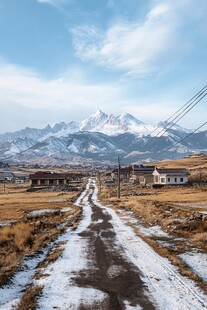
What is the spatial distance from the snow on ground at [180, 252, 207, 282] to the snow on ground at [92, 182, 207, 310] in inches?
37.9

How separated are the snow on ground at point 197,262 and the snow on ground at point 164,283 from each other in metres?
0.96

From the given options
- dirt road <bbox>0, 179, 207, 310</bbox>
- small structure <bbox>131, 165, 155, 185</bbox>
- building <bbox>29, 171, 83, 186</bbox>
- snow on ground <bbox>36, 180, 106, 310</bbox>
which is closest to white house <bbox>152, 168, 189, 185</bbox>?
small structure <bbox>131, 165, 155, 185</bbox>

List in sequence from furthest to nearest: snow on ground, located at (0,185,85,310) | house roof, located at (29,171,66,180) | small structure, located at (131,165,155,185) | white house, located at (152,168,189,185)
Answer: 1. house roof, located at (29,171,66,180)
2. small structure, located at (131,165,155,185)
3. white house, located at (152,168,189,185)
4. snow on ground, located at (0,185,85,310)

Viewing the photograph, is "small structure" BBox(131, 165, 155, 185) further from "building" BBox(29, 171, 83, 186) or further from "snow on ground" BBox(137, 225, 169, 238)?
"snow on ground" BBox(137, 225, 169, 238)

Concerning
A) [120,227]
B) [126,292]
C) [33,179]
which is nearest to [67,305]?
[126,292]

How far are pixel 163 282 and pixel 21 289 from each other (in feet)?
18.0

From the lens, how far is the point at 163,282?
13836mm

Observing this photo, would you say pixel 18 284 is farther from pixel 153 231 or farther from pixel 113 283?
pixel 153 231

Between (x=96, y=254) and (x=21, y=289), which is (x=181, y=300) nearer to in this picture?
(x=21, y=289)

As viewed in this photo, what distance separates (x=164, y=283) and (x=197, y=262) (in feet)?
13.9

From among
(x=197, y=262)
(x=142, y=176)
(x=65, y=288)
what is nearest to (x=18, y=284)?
(x=65, y=288)

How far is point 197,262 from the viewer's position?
→ 17312mm

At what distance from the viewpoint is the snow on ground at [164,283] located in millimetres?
11550

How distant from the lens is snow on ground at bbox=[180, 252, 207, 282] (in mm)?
15536
